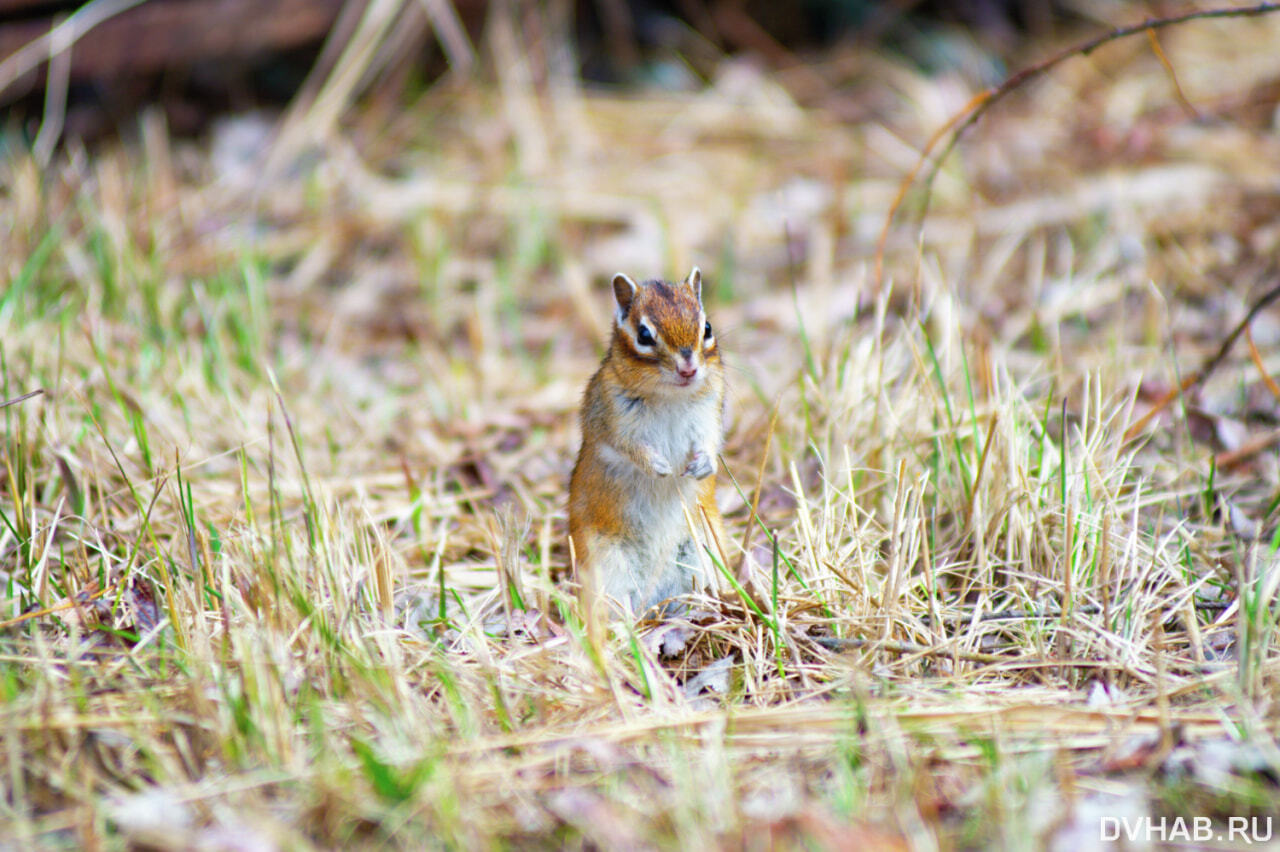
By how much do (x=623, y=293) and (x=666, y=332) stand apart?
0.28m

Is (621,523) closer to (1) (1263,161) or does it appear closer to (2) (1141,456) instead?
(2) (1141,456)

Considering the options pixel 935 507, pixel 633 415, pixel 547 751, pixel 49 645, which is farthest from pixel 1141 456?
pixel 49 645

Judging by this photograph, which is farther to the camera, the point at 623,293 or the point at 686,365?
the point at 623,293

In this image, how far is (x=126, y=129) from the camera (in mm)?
7207

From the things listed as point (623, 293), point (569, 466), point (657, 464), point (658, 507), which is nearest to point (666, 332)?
point (623, 293)

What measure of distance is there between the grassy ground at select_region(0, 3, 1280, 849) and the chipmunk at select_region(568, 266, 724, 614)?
218mm

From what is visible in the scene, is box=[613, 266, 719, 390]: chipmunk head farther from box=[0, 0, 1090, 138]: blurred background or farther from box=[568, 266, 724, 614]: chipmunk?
box=[0, 0, 1090, 138]: blurred background

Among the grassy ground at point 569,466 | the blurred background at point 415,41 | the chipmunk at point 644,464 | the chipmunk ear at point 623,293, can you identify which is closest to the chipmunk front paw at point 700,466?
the chipmunk at point 644,464

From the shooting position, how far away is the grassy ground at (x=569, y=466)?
2438 millimetres

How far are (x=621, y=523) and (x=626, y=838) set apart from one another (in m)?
1.41

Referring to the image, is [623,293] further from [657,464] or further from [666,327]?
[657,464]

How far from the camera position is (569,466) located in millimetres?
4664

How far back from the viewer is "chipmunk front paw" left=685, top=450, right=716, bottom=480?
11.3 ft

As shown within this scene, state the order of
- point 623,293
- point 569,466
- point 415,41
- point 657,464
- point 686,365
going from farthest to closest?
point 415,41 → point 569,466 → point 623,293 → point 657,464 → point 686,365
